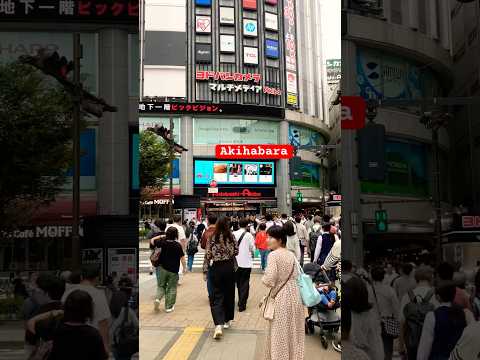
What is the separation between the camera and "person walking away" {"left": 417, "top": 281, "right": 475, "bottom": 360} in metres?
1.47

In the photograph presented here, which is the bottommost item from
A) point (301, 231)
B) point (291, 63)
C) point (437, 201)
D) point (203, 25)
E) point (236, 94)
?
point (301, 231)

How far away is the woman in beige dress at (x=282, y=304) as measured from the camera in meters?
2.25

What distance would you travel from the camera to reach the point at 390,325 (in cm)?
152

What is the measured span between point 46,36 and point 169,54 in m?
0.47

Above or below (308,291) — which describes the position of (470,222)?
above

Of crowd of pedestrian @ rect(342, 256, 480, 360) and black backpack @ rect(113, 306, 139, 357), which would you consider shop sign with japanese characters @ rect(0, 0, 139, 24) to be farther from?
crowd of pedestrian @ rect(342, 256, 480, 360)

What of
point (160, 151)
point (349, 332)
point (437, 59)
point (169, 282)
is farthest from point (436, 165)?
point (169, 282)

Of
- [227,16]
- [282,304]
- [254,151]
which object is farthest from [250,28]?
[282,304]

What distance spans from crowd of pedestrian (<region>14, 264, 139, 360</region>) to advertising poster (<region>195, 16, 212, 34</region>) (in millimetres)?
967

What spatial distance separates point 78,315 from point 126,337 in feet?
0.77

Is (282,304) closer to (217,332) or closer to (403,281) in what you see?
(217,332)

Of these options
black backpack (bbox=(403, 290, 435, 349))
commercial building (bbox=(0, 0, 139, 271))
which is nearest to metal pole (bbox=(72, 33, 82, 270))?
commercial building (bbox=(0, 0, 139, 271))

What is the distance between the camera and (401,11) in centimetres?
155

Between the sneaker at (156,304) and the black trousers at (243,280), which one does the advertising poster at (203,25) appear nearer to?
the sneaker at (156,304)
